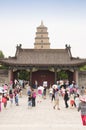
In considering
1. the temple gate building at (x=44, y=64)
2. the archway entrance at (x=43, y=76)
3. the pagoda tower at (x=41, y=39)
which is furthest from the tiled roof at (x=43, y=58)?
the pagoda tower at (x=41, y=39)

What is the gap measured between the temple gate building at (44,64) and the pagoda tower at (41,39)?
42597 mm

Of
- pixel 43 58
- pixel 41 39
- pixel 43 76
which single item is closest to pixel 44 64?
pixel 43 76

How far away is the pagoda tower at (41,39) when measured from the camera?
284 feet

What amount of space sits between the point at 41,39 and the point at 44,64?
50.6 meters

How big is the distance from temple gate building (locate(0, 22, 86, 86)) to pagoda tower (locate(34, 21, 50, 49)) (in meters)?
42.6

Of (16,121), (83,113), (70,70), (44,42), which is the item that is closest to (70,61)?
(70,70)

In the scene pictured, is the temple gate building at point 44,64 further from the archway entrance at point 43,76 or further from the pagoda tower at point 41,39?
the pagoda tower at point 41,39

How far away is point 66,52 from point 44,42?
45192 mm

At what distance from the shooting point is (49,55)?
42.6m

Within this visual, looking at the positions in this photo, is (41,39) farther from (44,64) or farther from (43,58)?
(44,64)

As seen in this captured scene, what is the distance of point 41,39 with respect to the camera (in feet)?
292

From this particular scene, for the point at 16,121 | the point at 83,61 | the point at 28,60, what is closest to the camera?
the point at 16,121

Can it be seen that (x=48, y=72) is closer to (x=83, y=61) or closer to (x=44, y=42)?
(x=83, y=61)

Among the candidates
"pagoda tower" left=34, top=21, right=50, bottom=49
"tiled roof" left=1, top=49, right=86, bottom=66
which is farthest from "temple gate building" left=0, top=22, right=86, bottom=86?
"pagoda tower" left=34, top=21, right=50, bottom=49
